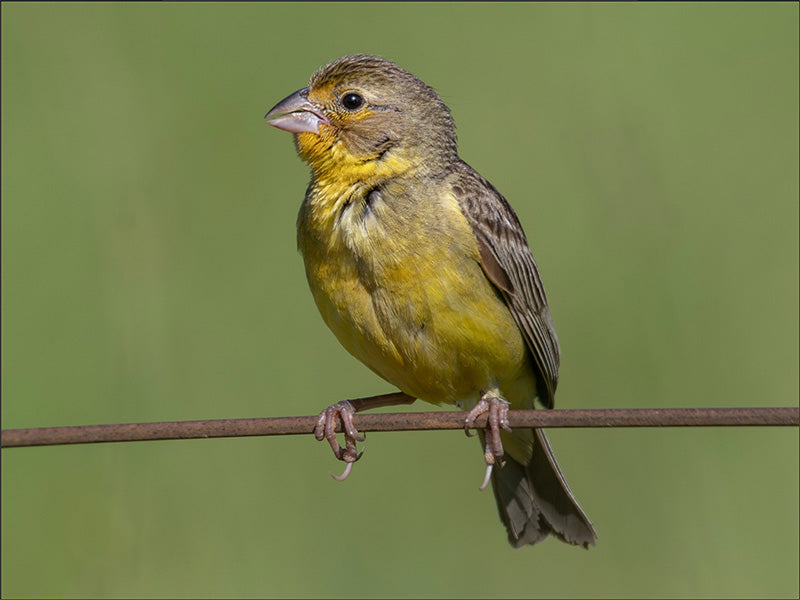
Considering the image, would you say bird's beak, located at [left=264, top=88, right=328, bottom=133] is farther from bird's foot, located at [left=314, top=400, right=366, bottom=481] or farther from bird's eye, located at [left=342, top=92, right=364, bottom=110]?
bird's foot, located at [left=314, top=400, right=366, bottom=481]

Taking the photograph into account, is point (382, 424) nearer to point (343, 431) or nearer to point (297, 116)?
point (343, 431)

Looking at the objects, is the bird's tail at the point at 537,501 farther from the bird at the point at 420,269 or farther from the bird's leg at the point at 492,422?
the bird's leg at the point at 492,422

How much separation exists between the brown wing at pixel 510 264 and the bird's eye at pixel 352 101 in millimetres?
484

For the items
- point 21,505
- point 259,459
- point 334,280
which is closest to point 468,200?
point 334,280

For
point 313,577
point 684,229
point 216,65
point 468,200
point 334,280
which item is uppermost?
point 216,65

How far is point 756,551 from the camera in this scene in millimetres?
5809

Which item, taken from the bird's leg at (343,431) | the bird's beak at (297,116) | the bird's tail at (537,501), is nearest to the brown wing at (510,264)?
the bird's tail at (537,501)

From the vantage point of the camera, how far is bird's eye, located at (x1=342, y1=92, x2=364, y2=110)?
463 centimetres

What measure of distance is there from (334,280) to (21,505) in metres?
2.59

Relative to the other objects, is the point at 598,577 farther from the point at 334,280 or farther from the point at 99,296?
the point at 99,296

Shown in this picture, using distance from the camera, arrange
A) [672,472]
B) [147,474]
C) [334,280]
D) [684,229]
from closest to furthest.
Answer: [334,280] → [147,474] → [672,472] → [684,229]

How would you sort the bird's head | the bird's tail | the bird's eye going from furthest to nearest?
the bird's tail < the bird's eye < the bird's head

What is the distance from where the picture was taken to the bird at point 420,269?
4.23 meters

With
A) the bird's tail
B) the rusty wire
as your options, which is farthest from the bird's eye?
the rusty wire
